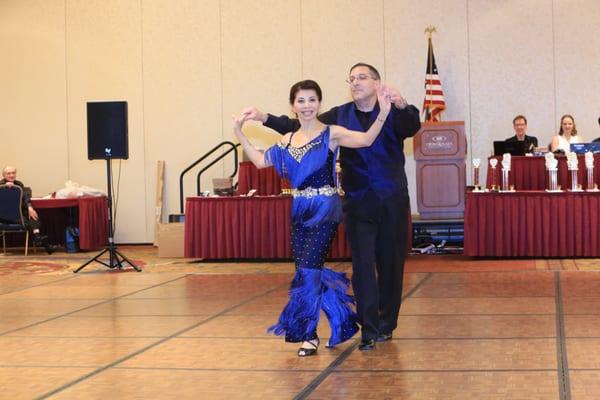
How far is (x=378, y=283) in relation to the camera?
5.51 metres

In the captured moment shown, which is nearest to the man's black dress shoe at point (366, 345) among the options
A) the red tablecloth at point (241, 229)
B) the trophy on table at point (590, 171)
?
the red tablecloth at point (241, 229)

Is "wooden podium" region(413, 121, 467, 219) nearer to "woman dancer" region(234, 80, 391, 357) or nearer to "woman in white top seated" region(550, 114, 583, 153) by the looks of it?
"woman in white top seated" region(550, 114, 583, 153)

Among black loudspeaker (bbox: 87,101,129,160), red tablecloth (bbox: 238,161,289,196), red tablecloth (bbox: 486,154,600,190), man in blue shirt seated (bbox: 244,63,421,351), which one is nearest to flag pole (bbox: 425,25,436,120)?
red tablecloth (bbox: 486,154,600,190)

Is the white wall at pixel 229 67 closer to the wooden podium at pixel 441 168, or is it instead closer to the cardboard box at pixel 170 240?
the wooden podium at pixel 441 168

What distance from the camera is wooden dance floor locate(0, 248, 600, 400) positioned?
4.29 m

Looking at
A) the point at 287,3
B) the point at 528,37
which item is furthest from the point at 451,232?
the point at 287,3

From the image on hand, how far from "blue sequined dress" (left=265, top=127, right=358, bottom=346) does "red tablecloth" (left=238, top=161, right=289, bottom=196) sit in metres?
7.00

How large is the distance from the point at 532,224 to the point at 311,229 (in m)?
6.20

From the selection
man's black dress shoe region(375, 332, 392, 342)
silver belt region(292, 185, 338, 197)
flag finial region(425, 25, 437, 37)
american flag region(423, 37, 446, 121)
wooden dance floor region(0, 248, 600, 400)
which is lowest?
wooden dance floor region(0, 248, 600, 400)

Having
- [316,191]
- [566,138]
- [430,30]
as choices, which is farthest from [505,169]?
[316,191]

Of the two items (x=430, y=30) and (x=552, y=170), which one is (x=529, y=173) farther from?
(x=430, y=30)

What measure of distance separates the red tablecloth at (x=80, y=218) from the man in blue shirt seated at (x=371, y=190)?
930 centimetres

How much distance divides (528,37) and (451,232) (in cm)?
371

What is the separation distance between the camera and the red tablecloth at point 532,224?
1057 centimetres
